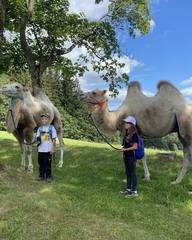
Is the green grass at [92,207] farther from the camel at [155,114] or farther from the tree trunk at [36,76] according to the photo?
the tree trunk at [36,76]

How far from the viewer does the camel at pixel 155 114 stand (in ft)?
34.7

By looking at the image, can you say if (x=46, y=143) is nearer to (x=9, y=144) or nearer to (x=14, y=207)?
(x=14, y=207)

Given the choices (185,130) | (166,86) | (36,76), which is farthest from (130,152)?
(36,76)

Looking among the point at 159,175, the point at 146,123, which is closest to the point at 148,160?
the point at 159,175

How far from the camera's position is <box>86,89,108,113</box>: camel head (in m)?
10.5

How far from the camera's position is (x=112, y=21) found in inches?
789

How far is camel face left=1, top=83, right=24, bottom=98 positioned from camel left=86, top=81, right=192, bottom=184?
2111 millimetres

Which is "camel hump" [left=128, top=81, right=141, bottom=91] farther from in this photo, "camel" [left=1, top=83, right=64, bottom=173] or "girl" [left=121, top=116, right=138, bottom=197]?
"camel" [left=1, top=83, right=64, bottom=173]

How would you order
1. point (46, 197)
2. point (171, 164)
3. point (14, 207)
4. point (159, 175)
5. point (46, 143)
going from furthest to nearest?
point (171, 164)
point (159, 175)
point (46, 143)
point (46, 197)
point (14, 207)

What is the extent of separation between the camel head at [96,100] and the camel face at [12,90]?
2105 millimetres

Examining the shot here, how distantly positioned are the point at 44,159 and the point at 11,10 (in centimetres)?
1077

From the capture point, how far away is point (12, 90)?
11.2 meters

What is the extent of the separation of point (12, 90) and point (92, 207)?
14.6 ft

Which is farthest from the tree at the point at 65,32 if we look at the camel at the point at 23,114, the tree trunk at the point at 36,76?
the camel at the point at 23,114
